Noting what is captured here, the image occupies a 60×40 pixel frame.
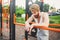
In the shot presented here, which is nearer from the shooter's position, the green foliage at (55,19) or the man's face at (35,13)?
the green foliage at (55,19)

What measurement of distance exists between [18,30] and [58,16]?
1.06 m

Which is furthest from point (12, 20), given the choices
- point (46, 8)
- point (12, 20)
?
point (46, 8)

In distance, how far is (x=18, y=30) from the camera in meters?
3.36

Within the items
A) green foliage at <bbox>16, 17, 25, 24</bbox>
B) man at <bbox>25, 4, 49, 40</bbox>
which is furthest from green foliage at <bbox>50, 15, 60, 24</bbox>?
green foliage at <bbox>16, 17, 25, 24</bbox>

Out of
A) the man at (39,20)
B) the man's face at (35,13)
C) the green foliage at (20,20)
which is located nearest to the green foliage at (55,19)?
the man at (39,20)

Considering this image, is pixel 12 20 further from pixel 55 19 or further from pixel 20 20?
pixel 55 19

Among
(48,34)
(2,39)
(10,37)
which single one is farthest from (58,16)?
(2,39)

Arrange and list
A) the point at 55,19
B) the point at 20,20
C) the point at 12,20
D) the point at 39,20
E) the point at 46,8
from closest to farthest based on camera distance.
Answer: the point at 55,19, the point at 46,8, the point at 39,20, the point at 20,20, the point at 12,20

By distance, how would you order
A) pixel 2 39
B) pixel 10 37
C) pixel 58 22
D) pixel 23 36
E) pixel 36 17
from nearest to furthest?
pixel 58 22, pixel 36 17, pixel 23 36, pixel 10 37, pixel 2 39

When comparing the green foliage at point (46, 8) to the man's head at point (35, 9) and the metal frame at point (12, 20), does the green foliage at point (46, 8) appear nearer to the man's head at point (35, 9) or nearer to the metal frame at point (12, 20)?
the man's head at point (35, 9)

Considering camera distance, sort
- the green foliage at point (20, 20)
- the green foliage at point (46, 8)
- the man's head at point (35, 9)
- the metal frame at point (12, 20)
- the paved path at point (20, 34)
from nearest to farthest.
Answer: the paved path at point (20, 34), the green foliage at point (46, 8), the man's head at point (35, 9), the green foliage at point (20, 20), the metal frame at point (12, 20)

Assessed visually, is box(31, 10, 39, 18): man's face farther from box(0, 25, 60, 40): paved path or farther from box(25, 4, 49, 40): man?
box(0, 25, 60, 40): paved path

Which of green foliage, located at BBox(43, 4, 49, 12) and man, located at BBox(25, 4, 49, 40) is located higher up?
green foliage, located at BBox(43, 4, 49, 12)

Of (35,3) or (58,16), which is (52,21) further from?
(35,3)
